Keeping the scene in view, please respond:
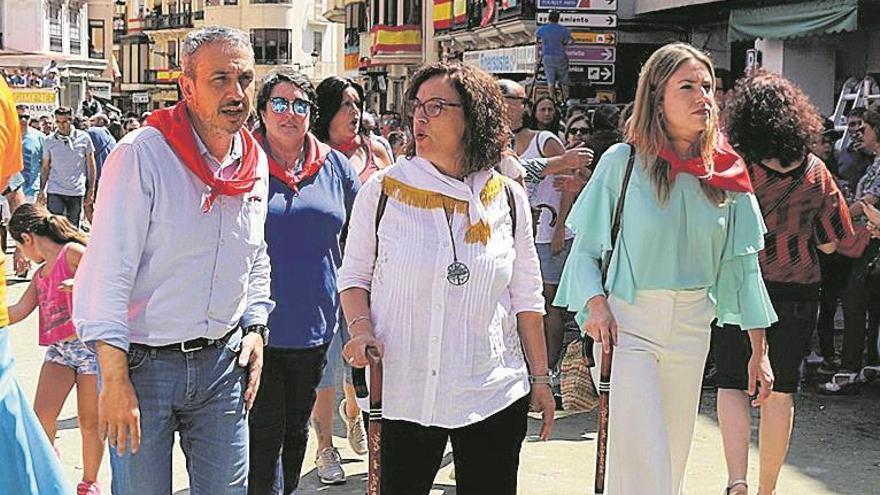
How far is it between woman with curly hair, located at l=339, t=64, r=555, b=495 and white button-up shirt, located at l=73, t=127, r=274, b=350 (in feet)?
1.39

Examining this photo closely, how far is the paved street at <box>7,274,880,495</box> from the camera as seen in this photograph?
6.91m

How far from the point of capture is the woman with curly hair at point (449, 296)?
4289 mm

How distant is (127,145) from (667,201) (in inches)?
80.4

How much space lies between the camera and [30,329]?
39.0ft

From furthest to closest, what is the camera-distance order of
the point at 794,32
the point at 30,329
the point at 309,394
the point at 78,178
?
the point at 78,178 < the point at 794,32 < the point at 30,329 < the point at 309,394

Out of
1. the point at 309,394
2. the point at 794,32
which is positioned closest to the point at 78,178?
the point at 794,32

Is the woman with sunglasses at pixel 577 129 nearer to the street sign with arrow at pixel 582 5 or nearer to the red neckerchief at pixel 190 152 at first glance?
the red neckerchief at pixel 190 152

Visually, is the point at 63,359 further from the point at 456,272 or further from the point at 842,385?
the point at 842,385

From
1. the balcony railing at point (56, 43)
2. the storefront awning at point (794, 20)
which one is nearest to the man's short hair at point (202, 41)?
Answer: the storefront awning at point (794, 20)

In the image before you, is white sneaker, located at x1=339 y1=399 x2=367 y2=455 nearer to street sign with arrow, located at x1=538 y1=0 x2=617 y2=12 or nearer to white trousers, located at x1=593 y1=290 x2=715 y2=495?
white trousers, located at x1=593 y1=290 x2=715 y2=495

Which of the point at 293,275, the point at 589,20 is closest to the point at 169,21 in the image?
the point at 589,20

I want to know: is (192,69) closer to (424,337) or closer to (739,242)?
(424,337)

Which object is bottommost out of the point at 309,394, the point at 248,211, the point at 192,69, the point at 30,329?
the point at 30,329

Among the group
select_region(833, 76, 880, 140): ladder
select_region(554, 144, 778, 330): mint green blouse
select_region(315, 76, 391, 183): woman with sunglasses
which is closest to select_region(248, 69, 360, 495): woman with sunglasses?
select_region(315, 76, 391, 183): woman with sunglasses
